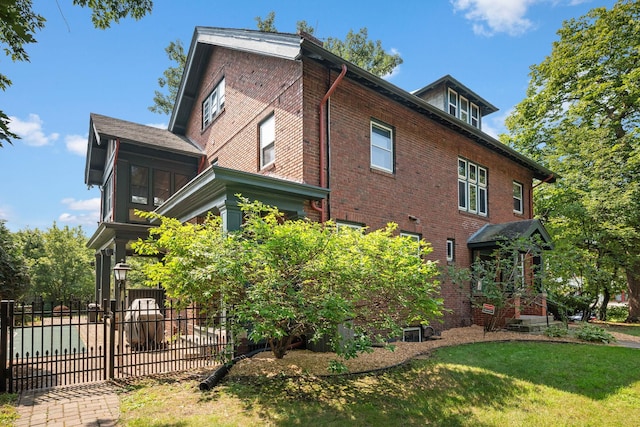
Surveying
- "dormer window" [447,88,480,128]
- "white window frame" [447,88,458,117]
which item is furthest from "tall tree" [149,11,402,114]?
"white window frame" [447,88,458,117]

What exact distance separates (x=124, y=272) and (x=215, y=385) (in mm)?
3561

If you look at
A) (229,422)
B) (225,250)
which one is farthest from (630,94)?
(229,422)

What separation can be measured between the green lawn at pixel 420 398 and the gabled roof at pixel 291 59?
6.72m

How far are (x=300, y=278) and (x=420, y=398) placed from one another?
2.44 m

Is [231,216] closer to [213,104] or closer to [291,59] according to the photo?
[291,59]

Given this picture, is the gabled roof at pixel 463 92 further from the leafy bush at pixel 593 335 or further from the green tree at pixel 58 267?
the green tree at pixel 58 267

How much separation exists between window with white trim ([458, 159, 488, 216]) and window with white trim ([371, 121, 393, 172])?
3764 millimetres

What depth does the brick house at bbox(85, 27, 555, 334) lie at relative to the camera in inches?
350

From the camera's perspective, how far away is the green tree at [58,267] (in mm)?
22250

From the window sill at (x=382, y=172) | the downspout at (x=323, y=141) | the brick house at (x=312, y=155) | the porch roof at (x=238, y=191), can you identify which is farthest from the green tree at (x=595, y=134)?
the porch roof at (x=238, y=191)

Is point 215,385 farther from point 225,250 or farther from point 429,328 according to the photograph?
point 429,328

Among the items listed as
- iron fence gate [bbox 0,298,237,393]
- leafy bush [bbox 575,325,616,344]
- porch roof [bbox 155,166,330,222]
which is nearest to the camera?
iron fence gate [bbox 0,298,237,393]

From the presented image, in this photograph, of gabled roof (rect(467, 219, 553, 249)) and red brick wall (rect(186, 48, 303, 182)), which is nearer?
red brick wall (rect(186, 48, 303, 182))

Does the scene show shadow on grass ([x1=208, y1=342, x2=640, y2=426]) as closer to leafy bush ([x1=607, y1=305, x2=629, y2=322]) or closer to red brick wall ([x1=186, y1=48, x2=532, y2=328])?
red brick wall ([x1=186, y1=48, x2=532, y2=328])
